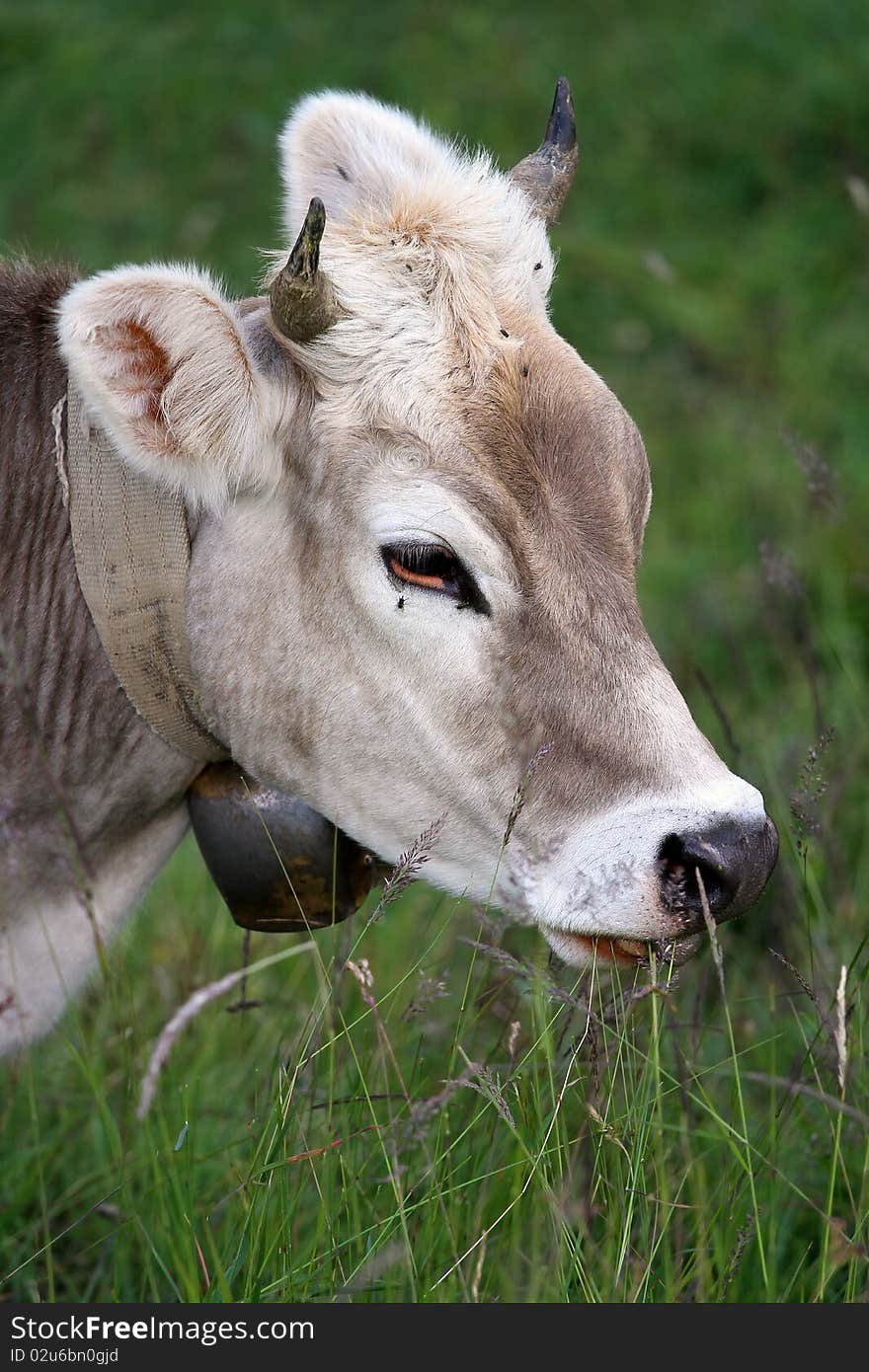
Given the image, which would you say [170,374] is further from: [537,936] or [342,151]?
[537,936]

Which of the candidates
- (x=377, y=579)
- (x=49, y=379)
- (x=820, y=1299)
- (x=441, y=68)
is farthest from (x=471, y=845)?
(x=441, y=68)

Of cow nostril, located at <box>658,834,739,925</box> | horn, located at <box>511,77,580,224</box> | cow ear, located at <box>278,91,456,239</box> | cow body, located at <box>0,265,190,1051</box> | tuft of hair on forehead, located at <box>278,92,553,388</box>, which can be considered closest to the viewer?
cow nostril, located at <box>658,834,739,925</box>

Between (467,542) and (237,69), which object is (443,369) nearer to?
(467,542)

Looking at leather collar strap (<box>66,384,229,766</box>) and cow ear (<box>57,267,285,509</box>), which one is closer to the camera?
cow ear (<box>57,267,285,509</box>)

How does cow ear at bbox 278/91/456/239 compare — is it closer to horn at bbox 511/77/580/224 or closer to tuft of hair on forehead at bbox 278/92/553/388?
tuft of hair on forehead at bbox 278/92/553/388

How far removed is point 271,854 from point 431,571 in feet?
2.45

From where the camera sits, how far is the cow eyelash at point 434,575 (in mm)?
2740

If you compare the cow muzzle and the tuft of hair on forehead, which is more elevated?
the tuft of hair on forehead

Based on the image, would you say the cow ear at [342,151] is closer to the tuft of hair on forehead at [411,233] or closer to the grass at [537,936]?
the tuft of hair on forehead at [411,233]

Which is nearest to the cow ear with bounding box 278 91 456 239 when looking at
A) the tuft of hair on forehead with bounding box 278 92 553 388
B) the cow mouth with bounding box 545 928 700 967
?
the tuft of hair on forehead with bounding box 278 92 553 388

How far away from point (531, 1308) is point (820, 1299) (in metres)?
0.54

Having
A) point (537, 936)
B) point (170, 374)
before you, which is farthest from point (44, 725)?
point (537, 936)

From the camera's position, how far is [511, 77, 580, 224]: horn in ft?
10.9

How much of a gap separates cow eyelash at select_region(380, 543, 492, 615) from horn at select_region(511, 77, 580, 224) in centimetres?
100
